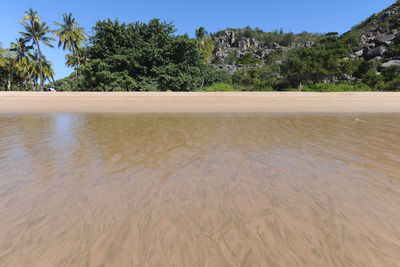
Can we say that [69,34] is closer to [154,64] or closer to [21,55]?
[21,55]

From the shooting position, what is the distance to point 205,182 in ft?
7.64

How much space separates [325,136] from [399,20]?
98.9 meters

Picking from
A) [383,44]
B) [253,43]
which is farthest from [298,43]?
[383,44]

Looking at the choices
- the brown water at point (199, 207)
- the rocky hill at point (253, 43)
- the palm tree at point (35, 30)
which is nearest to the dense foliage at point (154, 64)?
the palm tree at point (35, 30)

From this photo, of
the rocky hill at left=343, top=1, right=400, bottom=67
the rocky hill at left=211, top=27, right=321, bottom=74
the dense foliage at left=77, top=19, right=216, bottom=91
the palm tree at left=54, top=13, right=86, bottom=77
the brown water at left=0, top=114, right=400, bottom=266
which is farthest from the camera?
the rocky hill at left=211, top=27, right=321, bottom=74

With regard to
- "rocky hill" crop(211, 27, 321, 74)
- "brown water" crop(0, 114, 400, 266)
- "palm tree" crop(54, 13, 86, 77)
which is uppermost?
"rocky hill" crop(211, 27, 321, 74)

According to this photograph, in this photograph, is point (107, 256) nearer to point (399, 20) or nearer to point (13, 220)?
point (13, 220)

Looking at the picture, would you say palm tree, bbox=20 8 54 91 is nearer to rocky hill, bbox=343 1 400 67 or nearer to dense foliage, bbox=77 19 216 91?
dense foliage, bbox=77 19 216 91

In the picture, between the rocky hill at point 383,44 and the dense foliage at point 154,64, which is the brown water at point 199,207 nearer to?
the dense foliage at point 154,64

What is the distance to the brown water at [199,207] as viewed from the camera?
1321 millimetres

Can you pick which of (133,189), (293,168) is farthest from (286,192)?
(133,189)

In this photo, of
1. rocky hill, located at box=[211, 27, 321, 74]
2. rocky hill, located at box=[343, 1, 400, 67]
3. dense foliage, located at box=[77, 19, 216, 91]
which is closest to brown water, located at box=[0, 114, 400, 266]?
dense foliage, located at box=[77, 19, 216, 91]

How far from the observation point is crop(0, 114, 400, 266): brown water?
132cm

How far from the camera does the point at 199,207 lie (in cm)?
183
